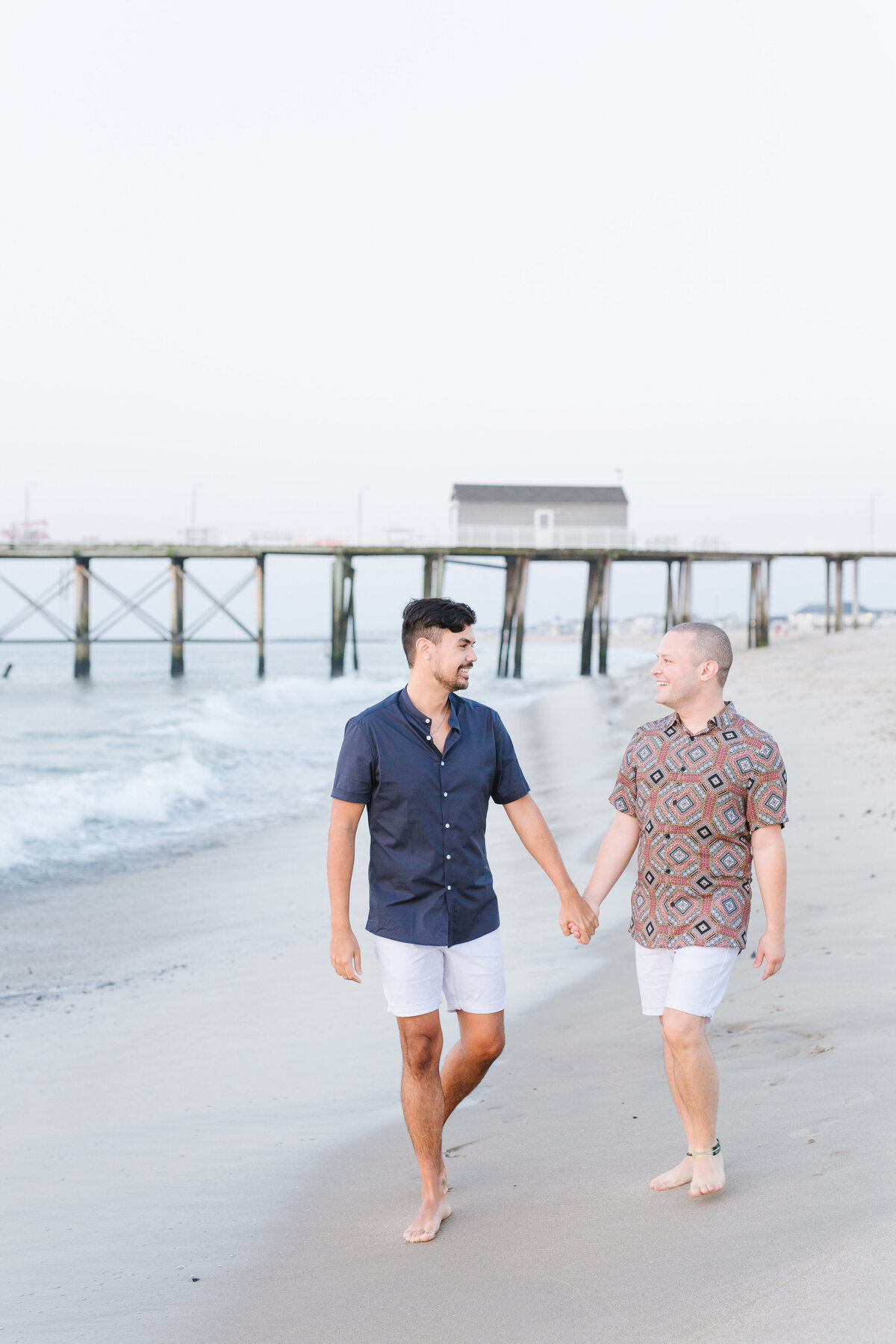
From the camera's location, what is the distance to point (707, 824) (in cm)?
278

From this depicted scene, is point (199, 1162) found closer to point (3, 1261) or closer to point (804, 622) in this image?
point (3, 1261)

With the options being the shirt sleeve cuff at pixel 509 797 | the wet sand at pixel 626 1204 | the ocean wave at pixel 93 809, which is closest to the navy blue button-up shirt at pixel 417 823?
the shirt sleeve cuff at pixel 509 797

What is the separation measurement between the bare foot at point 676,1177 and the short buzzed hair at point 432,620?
1.43m

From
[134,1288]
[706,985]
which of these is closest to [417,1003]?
[706,985]

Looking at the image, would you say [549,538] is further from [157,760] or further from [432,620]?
[432,620]

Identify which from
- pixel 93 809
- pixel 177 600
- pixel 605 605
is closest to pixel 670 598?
pixel 605 605

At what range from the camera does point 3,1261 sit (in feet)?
9.23

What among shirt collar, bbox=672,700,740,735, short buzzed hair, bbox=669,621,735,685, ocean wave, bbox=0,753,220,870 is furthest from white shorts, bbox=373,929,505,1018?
ocean wave, bbox=0,753,220,870

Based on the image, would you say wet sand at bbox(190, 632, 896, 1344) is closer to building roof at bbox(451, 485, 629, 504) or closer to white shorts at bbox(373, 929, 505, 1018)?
white shorts at bbox(373, 929, 505, 1018)

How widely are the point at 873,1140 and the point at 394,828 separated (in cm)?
143

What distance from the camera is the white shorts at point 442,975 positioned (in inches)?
114

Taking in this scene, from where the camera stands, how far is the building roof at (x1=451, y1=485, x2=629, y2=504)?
1548 inches

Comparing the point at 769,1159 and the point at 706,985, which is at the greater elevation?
the point at 706,985

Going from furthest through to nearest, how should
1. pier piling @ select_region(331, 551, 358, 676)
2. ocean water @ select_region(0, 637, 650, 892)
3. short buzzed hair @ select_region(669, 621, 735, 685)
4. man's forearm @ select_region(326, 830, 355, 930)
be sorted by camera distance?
pier piling @ select_region(331, 551, 358, 676), ocean water @ select_region(0, 637, 650, 892), man's forearm @ select_region(326, 830, 355, 930), short buzzed hair @ select_region(669, 621, 735, 685)
